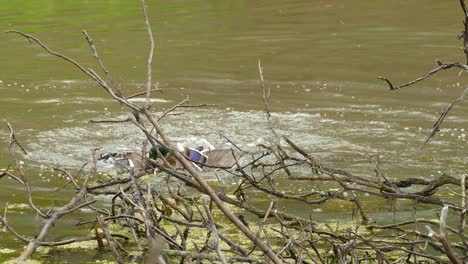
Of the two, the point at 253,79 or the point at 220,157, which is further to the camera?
the point at 253,79

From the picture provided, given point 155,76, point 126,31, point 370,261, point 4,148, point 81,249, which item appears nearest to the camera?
point 370,261

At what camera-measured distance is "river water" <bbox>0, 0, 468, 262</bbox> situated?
8523mm

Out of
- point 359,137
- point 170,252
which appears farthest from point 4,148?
point 170,252

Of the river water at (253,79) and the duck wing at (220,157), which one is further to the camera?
the river water at (253,79)

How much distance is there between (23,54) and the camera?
542 inches

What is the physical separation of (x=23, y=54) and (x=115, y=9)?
16.7 feet

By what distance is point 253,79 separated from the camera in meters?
11.4

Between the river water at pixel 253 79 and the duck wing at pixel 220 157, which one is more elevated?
the duck wing at pixel 220 157

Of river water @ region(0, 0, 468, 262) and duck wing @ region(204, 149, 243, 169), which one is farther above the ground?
duck wing @ region(204, 149, 243, 169)

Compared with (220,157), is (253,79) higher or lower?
lower

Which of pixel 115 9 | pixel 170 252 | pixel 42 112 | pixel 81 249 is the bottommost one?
pixel 115 9

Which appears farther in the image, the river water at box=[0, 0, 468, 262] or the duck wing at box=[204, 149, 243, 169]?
the river water at box=[0, 0, 468, 262]

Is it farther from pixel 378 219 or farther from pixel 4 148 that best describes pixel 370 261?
pixel 4 148

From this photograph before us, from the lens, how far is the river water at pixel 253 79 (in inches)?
336
